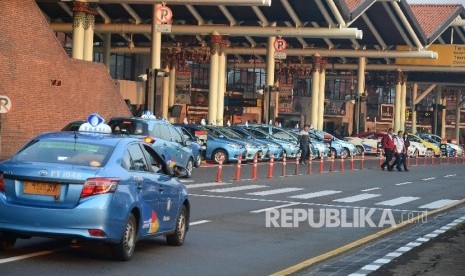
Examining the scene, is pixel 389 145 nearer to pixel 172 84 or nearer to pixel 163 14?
pixel 163 14

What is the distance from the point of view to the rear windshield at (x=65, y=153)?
1322 centimetres

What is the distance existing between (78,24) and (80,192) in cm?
3813

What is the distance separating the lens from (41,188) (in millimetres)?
12633

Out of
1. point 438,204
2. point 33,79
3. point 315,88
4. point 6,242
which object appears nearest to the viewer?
point 6,242

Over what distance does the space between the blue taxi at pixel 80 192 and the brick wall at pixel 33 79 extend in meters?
21.2

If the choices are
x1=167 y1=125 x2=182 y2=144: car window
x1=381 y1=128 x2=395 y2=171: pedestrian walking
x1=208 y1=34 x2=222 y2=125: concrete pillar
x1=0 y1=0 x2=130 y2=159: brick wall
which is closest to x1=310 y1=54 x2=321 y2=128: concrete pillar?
x1=208 y1=34 x2=222 y2=125: concrete pillar

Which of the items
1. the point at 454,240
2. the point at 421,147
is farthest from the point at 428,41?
the point at 454,240

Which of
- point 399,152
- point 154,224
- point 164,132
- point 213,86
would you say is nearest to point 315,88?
point 213,86

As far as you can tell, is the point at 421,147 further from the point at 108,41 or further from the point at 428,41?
the point at 108,41

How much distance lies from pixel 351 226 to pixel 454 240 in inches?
121

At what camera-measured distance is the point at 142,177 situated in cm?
1372

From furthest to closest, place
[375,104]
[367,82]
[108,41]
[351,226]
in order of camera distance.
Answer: [375,104], [367,82], [108,41], [351,226]

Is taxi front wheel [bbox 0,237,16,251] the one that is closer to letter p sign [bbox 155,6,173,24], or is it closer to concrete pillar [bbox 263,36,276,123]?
letter p sign [bbox 155,6,173,24]

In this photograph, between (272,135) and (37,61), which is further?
(272,135)
